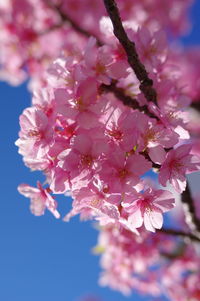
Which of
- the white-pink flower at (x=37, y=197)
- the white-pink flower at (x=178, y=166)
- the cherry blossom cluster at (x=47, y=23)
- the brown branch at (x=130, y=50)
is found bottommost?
the white-pink flower at (x=178, y=166)

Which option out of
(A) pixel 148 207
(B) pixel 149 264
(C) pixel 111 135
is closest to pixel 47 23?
(B) pixel 149 264

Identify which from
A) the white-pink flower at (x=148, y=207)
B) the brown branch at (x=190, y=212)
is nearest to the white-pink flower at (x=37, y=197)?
the white-pink flower at (x=148, y=207)

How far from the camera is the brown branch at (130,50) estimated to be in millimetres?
1622

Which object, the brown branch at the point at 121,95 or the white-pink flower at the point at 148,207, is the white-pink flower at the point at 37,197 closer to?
the white-pink flower at the point at 148,207

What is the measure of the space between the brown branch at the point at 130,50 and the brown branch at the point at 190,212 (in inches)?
28.4

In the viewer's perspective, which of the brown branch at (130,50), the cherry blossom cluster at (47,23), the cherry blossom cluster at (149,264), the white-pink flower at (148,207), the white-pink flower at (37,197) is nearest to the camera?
the brown branch at (130,50)

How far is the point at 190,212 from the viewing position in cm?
262

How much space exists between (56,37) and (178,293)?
573 cm

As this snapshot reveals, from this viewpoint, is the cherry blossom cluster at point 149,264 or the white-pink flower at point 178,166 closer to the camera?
the white-pink flower at point 178,166

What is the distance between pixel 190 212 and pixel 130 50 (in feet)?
4.45

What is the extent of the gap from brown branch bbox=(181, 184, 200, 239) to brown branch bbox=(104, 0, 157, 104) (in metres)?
0.72

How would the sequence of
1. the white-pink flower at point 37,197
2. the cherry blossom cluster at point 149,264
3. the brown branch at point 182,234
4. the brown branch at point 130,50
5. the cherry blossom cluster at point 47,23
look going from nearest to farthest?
the brown branch at point 130,50 → the white-pink flower at point 37,197 → the brown branch at point 182,234 → the cherry blossom cluster at point 149,264 → the cherry blossom cluster at point 47,23

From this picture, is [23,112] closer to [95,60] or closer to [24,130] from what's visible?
[24,130]

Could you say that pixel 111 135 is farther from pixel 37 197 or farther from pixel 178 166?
pixel 37 197
